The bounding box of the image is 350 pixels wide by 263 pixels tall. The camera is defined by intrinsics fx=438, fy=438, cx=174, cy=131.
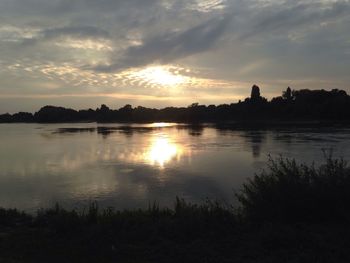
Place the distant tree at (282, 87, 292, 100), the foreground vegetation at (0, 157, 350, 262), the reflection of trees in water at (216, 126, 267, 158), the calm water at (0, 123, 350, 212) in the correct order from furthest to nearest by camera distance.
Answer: the distant tree at (282, 87, 292, 100)
the reflection of trees in water at (216, 126, 267, 158)
the calm water at (0, 123, 350, 212)
the foreground vegetation at (0, 157, 350, 262)

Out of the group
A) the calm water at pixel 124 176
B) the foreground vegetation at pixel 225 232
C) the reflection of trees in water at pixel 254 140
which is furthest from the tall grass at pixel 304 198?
the reflection of trees in water at pixel 254 140

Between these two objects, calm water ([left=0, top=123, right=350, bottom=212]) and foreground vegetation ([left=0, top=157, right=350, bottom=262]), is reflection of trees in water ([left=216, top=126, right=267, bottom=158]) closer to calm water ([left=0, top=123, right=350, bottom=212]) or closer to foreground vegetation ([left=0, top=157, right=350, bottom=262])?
calm water ([left=0, top=123, right=350, bottom=212])

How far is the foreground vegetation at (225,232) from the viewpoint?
6195mm

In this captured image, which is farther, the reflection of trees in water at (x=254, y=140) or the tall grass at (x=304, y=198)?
the reflection of trees in water at (x=254, y=140)

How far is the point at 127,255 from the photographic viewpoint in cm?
632

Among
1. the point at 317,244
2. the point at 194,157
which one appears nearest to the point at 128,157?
the point at 194,157

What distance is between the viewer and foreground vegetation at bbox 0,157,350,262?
6.20m

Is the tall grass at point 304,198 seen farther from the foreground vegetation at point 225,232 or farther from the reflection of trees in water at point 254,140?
the reflection of trees in water at point 254,140

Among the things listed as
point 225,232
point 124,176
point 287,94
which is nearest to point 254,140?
point 124,176

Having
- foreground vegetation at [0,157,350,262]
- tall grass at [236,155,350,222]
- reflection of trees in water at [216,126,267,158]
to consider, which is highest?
tall grass at [236,155,350,222]

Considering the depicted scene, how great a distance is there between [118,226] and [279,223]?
2.76 meters

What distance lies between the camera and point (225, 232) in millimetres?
7180

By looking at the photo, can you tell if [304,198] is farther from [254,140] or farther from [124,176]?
[254,140]

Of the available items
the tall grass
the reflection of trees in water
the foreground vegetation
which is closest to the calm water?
the reflection of trees in water
